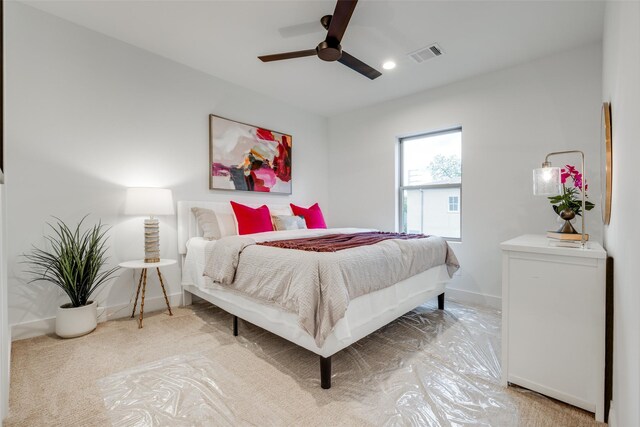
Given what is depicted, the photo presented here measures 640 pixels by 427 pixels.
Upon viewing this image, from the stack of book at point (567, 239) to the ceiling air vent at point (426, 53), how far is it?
78.9 inches

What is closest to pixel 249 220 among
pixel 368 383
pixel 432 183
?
pixel 368 383

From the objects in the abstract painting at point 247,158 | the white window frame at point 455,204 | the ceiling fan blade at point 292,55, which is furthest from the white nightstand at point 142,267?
the white window frame at point 455,204

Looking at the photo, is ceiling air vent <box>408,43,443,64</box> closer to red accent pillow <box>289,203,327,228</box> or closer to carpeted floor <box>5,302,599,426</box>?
red accent pillow <box>289,203,327,228</box>

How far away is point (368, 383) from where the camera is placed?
67.7 inches

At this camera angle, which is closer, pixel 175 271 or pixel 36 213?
pixel 36 213

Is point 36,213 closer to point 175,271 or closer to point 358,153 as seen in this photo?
point 175,271

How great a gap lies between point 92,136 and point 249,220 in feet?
5.26

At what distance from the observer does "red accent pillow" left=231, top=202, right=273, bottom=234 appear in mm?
3088

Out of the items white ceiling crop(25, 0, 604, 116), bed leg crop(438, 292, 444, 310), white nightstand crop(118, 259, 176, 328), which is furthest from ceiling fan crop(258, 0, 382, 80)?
bed leg crop(438, 292, 444, 310)

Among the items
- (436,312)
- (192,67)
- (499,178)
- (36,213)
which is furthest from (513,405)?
(192,67)

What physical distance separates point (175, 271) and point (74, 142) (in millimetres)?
1510

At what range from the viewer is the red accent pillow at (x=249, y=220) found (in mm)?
3088

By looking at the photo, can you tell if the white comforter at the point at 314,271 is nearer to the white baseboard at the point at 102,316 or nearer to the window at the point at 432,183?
the white baseboard at the point at 102,316

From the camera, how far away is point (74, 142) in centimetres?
251
